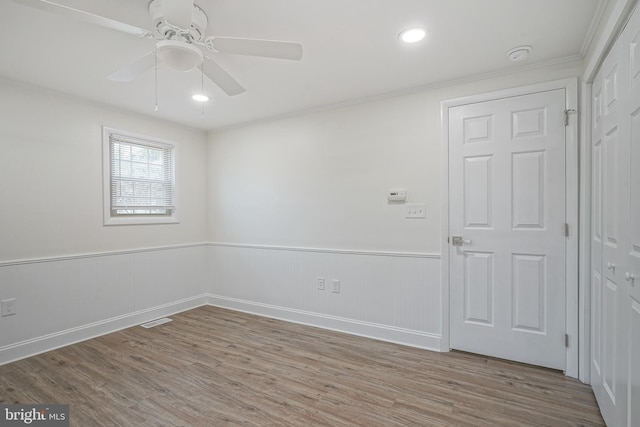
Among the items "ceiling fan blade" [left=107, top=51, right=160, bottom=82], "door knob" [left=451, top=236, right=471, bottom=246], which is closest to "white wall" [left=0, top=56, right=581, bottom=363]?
"door knob" [left=451, top=236, right=471, bottom=246]

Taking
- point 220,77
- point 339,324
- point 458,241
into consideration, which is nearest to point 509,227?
point 458,241

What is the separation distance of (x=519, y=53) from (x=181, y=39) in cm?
229

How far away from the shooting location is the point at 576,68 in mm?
2381

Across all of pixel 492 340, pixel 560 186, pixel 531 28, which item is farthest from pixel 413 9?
pixel 492 340

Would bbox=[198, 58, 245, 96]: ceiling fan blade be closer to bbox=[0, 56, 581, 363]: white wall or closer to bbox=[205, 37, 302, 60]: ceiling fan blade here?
bbox=[205, 37, 302, 60]: ceiling fan blade

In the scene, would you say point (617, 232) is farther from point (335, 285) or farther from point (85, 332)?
point (85, 332)

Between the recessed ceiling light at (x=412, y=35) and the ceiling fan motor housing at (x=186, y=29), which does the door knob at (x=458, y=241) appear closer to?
the recessed ceiling light at (x=412, y=35)

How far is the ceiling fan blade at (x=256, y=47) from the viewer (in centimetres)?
166

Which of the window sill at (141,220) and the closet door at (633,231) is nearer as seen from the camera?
the closet door at (633,231)

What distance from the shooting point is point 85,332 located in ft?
10.3

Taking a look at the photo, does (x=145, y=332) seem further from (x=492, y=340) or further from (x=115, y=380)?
(x=492, y=340)

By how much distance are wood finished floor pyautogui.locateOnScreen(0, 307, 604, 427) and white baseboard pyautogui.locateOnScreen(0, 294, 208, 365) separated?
96 millimetres

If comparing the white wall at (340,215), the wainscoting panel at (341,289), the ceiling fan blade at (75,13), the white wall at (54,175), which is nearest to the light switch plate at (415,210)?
the white wall at (340,215)

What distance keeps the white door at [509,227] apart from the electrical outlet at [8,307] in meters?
3.78
